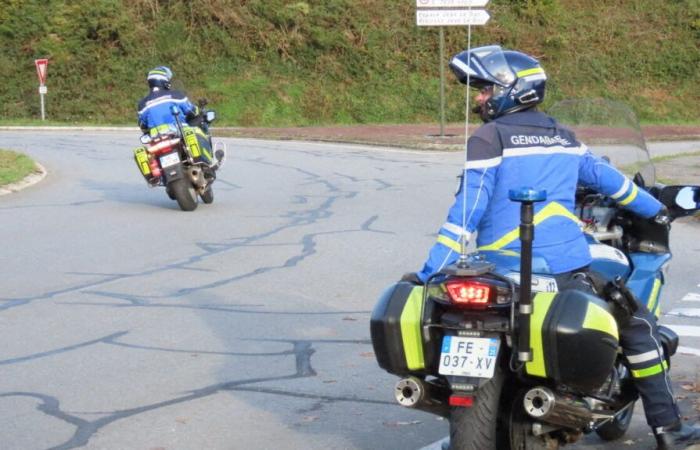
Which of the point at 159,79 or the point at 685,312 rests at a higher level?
the point at 159,79

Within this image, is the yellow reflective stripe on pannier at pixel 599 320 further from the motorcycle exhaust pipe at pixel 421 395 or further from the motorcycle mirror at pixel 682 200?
the motorcycle mirror at pixel 682 200

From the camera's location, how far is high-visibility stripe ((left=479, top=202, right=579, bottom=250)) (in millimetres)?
5016

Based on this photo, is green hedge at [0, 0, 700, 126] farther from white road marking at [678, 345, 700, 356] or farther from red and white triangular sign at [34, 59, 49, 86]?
white road marking at [678, 345, 700, 356]

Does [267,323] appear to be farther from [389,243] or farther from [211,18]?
[211,18]

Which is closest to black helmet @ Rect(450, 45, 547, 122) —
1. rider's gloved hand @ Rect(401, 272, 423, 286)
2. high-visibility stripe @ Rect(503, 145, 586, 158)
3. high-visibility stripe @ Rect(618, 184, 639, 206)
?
high-visibility stripe @ Rect(503, 145, 586, 158)

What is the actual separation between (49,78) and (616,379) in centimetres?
4165

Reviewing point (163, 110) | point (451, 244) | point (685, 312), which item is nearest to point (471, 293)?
point (451, 244)

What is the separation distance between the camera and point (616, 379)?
5340 millimetres

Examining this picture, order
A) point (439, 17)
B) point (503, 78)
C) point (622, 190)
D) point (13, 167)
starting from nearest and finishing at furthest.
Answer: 1. point (503, 78)
2. point (622, 190)
3. point (13, 167)
4. point (439, 17)

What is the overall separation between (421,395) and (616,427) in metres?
1.45

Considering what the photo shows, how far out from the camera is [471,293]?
179 inches

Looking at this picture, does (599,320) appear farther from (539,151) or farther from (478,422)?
(539,151)

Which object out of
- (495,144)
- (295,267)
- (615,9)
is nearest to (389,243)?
(295,267)

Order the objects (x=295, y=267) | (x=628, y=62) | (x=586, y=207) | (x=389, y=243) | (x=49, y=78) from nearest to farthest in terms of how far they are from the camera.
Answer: (x=586, y=207)
(x=295, y=267)
(x=389, y=243)
(x=49, y=78)
(x=628, y=62)
